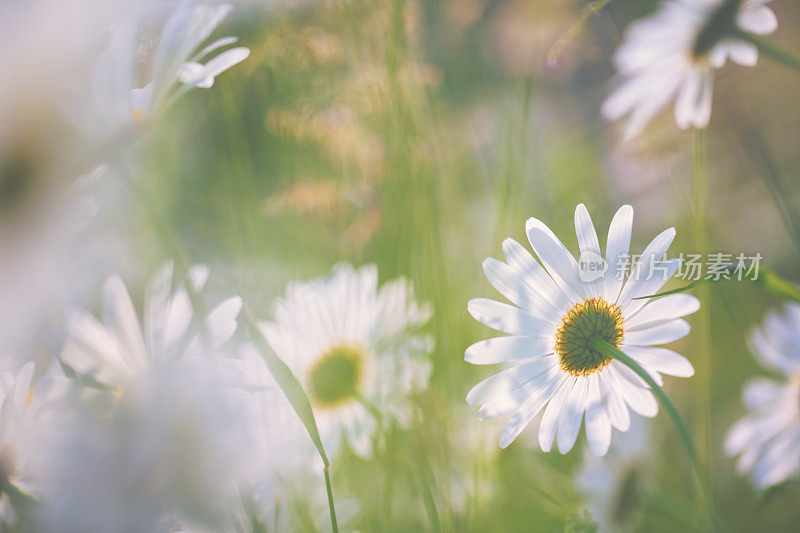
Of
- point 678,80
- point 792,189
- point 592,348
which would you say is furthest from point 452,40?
point 592,348

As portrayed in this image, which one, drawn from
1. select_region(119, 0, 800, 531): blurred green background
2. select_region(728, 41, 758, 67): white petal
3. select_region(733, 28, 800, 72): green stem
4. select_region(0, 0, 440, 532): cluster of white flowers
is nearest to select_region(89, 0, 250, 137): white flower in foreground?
select_region(0, 0, 440, 532): cluster of white flowers

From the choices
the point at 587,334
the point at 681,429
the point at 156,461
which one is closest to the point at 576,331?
Result: the point at 587,334

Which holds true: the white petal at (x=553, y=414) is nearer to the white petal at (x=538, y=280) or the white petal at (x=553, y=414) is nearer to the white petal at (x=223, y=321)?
the white petal at (x=538, y=280)

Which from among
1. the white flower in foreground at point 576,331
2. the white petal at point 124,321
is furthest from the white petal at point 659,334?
the white petal at point 124,321

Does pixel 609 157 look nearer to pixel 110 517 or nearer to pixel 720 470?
pixel 720 470

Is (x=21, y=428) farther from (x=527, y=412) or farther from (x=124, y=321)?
(x=527, y=412)
